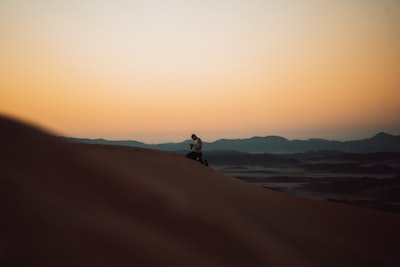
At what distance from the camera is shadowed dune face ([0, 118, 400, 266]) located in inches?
110

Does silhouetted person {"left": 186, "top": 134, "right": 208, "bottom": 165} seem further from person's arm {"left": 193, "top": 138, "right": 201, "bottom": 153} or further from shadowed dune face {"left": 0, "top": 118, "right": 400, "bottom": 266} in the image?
shadowed dune face {"left": 0, "top": 118, "right": 400, "bottom": 266}

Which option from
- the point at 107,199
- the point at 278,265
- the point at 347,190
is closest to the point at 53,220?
the point at 107,199

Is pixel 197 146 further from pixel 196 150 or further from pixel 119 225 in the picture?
pixel 119 225

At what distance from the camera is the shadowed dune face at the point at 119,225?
2791 millimetres

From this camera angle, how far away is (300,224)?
7609 millimetres

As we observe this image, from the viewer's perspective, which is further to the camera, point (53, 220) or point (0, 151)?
point (0, 151)

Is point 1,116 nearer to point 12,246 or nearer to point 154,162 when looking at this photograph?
point 12,246

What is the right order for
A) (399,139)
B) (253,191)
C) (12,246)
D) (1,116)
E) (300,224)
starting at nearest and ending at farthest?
(12,246) → (1,116) → (300,224) → (253,191) → (399,139)

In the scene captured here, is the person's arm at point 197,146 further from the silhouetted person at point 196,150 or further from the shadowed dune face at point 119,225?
the shadowed dune face at point 119,225

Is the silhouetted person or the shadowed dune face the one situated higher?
the silhouetted person

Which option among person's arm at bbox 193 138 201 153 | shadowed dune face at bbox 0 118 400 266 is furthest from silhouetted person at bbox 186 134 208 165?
shadowed dune face at bbox 0 118 400 266

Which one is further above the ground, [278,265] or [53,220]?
[53,220]

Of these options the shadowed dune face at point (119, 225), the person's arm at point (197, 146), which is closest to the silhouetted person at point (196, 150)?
the person's arm at point (197, 146)

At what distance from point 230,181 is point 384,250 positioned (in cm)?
421
